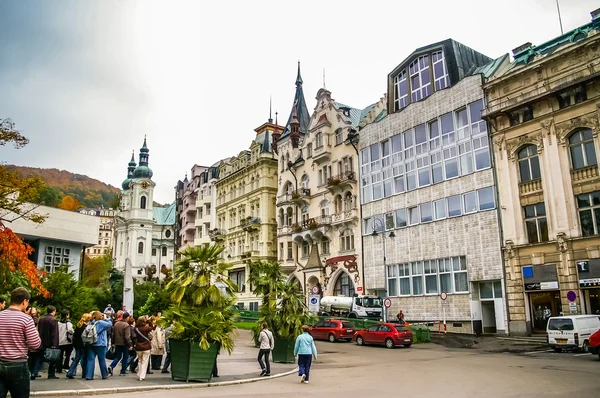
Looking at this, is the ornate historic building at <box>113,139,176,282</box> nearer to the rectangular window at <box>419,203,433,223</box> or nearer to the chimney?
the rectangular window at <box>419,203,433,223</box>

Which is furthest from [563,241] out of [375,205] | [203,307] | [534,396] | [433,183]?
[203,307]

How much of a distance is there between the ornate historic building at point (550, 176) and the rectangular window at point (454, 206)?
3.52 meters

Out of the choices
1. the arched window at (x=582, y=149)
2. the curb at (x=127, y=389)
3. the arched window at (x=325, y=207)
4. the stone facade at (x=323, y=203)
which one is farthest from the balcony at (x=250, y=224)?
the curb at (x=127, y=389)

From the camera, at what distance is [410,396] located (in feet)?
38.0

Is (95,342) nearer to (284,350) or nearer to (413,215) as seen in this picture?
(284,350)

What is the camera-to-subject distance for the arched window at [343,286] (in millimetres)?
46500

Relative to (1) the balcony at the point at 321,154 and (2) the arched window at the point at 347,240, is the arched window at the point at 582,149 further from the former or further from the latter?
(1) the balcony at the point at 321,154

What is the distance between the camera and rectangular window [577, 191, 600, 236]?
2925 cm

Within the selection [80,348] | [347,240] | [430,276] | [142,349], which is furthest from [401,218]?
[80,348]

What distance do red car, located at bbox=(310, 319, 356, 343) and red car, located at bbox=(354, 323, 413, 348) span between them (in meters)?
2.16

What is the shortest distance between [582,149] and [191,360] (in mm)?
27511

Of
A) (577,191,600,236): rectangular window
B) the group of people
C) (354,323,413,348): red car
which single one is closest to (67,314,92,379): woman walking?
the group of people

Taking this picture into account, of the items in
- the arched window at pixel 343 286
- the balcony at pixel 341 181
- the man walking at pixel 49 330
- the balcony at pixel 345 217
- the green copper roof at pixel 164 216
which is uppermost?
the green copper roof at pixel 164 216

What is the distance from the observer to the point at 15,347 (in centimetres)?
597
